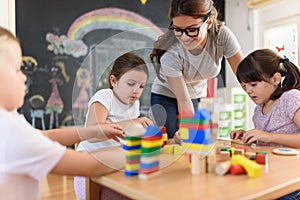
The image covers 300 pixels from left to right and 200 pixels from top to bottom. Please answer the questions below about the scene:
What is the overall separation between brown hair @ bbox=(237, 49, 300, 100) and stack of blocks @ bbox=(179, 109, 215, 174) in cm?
54

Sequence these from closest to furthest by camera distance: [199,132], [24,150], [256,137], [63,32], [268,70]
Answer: [24,150] → [199,132] → [256,137] → [268,70] → [63,32]

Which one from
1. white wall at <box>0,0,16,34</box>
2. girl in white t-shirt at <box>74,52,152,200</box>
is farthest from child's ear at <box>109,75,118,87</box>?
white wall at <box>0,0,16,34</box>

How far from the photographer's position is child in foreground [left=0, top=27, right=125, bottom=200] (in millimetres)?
520

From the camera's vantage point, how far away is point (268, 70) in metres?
1.09

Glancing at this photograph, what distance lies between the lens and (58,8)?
2.48 metres

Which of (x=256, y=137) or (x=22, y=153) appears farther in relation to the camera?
(x=256, y=137)

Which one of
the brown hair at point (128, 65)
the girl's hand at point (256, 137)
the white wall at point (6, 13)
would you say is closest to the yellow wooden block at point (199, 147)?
the brown hair at point (128, 65)

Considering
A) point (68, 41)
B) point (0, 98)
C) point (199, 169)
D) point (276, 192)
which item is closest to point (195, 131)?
point (199, 169)

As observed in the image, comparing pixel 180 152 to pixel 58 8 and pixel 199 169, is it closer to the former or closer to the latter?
pixel 199 169

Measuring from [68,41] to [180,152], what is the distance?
6.67 feet

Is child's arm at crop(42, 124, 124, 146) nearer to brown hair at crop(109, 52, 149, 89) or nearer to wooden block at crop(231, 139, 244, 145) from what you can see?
brown hair at crop(109, 52, 149, 89)

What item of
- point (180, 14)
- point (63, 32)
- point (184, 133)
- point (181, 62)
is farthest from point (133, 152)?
point (63, 32)

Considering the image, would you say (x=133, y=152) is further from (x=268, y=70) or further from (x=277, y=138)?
(x=268, y=70)

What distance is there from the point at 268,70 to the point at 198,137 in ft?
1.99
